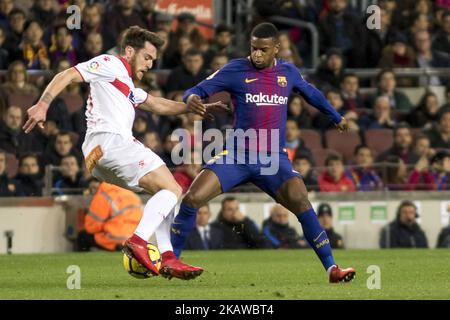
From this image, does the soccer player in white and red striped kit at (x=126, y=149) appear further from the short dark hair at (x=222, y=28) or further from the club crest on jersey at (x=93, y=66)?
the short dark hair at (x=222, y=28)

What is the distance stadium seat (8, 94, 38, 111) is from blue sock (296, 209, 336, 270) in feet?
27.1

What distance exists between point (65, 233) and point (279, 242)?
9.50ft

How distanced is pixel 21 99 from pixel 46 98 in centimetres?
854

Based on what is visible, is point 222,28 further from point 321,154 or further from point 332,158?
point 332,158

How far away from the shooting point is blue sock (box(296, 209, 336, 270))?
11.3 metres

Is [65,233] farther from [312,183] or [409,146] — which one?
[409,146]

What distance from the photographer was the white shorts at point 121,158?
11.0 m

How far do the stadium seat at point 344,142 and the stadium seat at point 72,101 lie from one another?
144 inches

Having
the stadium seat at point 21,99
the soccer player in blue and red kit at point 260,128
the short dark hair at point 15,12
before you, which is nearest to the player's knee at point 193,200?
the soccer player in blue and red kit at point 260,128

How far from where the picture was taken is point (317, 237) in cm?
1132

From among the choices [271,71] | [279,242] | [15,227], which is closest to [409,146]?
[279,242]

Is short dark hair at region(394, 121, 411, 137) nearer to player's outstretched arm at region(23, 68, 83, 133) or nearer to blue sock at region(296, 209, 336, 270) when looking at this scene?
blue sock at region(296, 209, 336, 270)

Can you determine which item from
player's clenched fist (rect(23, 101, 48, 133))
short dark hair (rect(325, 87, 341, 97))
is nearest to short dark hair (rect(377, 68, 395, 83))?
short dark hair (rect(325, 87, 341, 97))

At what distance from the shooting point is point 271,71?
38.2 feet
